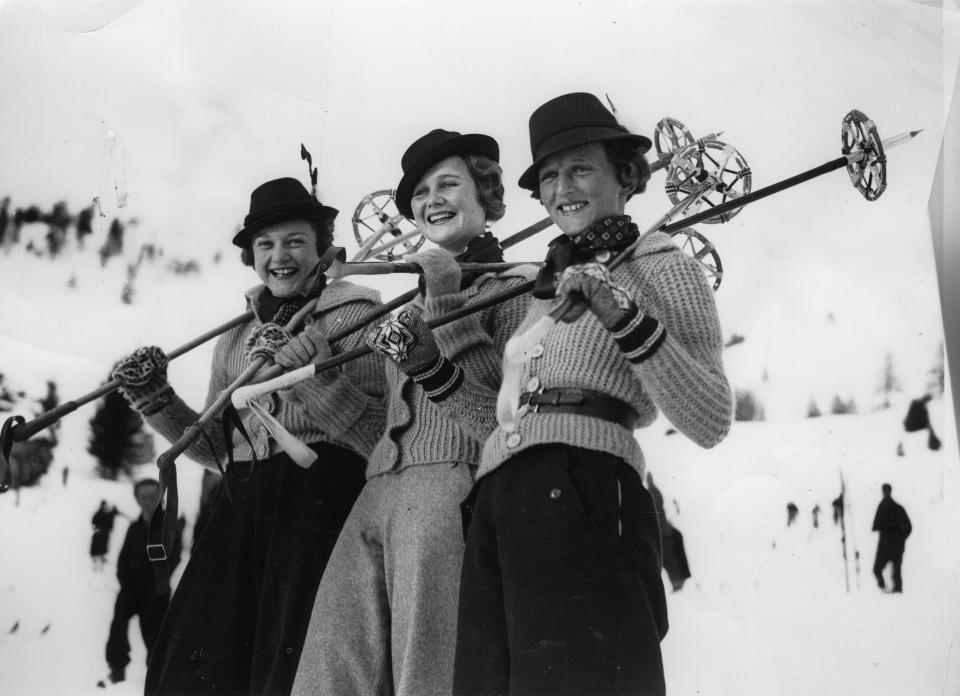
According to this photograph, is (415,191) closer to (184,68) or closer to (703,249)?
(703,249)

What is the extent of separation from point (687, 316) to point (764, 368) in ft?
3.92

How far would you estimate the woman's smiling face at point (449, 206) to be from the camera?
315 cm

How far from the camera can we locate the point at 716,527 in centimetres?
357

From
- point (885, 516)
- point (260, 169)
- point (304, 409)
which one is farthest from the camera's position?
point (260, 169)

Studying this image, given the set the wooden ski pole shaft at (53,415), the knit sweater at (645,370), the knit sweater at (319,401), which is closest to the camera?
the knit sweater at (645,370)

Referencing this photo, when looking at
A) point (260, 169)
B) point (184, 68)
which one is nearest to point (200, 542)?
point (260, 169)

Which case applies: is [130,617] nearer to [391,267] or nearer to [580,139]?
[391,267]

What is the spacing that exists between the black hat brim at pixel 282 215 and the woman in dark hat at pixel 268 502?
0.75 feet

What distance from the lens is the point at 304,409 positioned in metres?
3.15

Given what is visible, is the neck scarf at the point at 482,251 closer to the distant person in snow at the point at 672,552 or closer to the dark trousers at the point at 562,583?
the dark trousers at the point at 562,583

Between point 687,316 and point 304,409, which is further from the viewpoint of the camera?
point 304,409

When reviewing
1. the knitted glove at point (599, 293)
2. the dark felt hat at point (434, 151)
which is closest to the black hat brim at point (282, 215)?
the dark felt hat at point (434, 151)

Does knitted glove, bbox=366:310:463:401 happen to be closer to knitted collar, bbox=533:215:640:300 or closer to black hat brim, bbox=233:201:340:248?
knitted collar, bbox=533:215:640:300

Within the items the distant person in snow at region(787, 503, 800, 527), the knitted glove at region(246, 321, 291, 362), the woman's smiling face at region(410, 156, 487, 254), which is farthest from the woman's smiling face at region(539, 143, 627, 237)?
the distant person in snow at region(787, 503, 800, 527)
